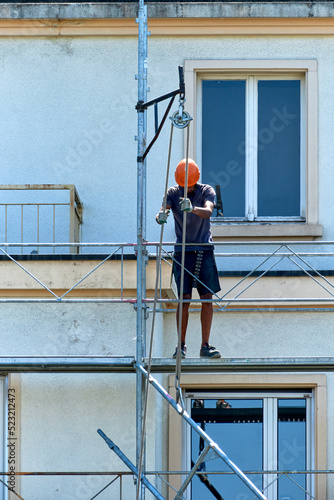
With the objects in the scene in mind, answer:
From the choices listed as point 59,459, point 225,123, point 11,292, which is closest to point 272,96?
point 225,123

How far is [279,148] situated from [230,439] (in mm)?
3306

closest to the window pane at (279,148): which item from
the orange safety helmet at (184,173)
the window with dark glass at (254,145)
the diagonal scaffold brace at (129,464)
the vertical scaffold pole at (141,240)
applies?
the window with dark glass at (254,145)

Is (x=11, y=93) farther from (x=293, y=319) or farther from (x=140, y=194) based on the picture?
(x=293, y=319)

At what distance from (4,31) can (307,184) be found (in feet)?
12.4

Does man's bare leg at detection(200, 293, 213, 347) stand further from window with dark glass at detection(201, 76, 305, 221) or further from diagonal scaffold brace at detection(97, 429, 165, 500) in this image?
window with dark glass at detection(201, 76, 305, 221)

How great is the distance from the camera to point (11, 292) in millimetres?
13305

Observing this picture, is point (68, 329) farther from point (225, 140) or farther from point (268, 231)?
point (225, 140)

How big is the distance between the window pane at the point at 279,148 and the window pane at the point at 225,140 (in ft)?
0.70

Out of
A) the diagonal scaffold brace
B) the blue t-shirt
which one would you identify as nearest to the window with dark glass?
the blue t-shirt

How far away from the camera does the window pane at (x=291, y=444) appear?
46.4 feet

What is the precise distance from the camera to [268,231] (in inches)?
582

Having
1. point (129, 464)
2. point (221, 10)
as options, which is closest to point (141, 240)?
point (129, 464)

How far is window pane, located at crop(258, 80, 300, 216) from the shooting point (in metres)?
15.1

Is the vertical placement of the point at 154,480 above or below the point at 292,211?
below
